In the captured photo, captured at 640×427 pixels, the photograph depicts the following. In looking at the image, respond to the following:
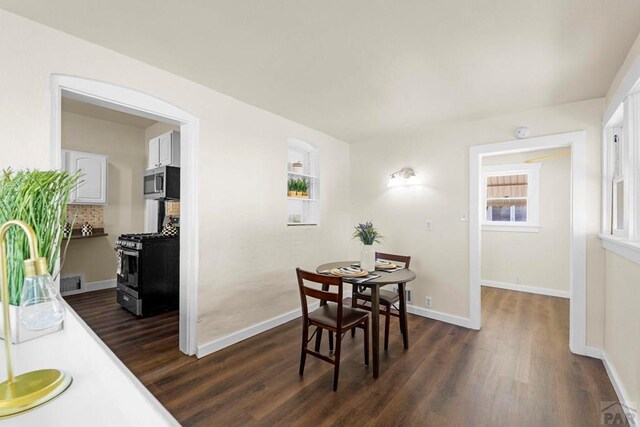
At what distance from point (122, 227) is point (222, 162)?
346 cm

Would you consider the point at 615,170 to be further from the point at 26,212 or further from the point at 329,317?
the point at 26,212

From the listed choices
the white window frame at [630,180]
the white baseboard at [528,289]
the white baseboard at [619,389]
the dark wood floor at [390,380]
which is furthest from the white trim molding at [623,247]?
the white baseboard at [528,289]

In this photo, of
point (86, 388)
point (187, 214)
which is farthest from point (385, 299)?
point (86, 388)

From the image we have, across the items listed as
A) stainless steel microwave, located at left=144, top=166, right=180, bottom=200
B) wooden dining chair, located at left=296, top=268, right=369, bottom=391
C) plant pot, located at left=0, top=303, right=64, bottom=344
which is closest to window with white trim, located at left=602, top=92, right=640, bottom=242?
wooden dining chair, located at left=296, top=268, right=369, bottom=391

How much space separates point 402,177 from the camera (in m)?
4.01

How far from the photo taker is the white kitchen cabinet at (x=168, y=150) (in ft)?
12.5

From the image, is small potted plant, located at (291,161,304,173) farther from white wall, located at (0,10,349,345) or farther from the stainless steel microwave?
the stainless steel microwave

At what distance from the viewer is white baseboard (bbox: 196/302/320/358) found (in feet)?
8.84

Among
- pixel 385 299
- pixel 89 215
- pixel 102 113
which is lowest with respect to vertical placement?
pixel 385 299

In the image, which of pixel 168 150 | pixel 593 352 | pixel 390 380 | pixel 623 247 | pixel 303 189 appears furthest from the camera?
pixel 303 189

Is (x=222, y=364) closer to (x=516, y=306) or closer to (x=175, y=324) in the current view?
(x=175, y=324)

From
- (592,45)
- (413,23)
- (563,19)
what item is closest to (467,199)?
(592,45)

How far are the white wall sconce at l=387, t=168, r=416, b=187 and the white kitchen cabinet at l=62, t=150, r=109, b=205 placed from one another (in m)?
4.57

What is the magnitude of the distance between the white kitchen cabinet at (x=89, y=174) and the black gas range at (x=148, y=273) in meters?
1.17
